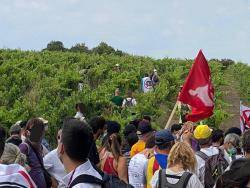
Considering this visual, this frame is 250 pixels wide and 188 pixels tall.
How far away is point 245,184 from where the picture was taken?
339 centimetres

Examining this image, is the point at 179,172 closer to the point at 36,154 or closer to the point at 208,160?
the point at 208,160

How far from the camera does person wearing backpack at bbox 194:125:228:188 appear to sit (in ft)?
23.0

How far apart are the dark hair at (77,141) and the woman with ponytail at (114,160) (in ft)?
9.30

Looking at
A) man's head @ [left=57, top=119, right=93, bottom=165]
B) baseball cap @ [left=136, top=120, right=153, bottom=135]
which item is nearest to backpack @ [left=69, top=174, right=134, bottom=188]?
man's head @ [left=57, top=119, right=93, bottom=165]

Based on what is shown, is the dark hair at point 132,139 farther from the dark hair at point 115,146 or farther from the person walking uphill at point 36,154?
the person walking uphill at point 36,154

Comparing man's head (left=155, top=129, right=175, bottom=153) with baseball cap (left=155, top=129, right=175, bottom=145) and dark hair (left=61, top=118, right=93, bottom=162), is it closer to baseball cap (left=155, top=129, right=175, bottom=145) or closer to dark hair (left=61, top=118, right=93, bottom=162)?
baseball cap (left=155, top=129, right=175, bottom=145)

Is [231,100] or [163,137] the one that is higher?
[163,137]

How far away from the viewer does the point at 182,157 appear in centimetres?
579

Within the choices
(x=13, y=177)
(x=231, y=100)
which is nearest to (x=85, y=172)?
(x=13, y=177)

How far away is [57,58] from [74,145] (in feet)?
91.6

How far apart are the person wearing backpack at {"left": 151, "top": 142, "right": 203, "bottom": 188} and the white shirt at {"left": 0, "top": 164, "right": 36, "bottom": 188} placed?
4.98 ft

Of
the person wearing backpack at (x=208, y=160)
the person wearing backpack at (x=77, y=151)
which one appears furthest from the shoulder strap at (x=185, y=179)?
the person wearing backpack at (x=77, y=151)

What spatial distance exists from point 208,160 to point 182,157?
138 cm

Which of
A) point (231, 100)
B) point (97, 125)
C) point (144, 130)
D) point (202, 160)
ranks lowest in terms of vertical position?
point (231, 100)
